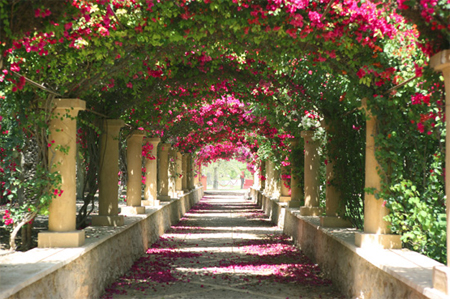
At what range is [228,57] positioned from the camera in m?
8.69

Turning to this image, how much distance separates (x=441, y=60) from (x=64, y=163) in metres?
4.34

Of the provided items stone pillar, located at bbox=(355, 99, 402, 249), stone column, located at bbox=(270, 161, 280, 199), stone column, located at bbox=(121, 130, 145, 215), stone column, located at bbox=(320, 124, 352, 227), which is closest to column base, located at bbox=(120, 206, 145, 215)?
stone column, located at bbox=(121, 130, 145, 215)

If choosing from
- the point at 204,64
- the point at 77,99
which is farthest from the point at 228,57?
the point at 77,99

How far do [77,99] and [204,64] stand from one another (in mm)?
2698

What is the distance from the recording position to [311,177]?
11.1 m

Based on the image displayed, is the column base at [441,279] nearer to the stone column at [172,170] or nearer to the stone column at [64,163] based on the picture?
the stone column at [64,163]

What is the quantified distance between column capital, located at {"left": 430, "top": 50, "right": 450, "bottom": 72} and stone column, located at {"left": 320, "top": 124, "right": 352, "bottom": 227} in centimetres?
488

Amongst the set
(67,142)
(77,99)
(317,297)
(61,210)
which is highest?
(77,99)

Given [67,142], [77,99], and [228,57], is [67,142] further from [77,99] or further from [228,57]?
[228,57]

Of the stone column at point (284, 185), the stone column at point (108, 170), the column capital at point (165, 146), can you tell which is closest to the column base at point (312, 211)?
the stone column at point (284, 185)

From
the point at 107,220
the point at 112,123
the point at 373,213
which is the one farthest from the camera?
the point at 112,123

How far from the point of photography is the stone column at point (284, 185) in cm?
1479

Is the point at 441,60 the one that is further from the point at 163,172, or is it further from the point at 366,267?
the point at 163,172

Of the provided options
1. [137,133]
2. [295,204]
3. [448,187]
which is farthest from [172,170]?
[448,187]
